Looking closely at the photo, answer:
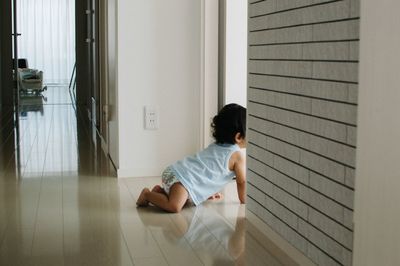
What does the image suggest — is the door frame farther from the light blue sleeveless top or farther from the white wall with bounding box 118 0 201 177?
the light blue sleeveless top

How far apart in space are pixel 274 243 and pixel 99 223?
40.8 inches

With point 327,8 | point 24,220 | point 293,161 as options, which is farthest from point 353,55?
point 24,220

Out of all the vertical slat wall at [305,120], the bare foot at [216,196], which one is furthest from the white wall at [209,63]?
the vertical slat wall at [305,120]

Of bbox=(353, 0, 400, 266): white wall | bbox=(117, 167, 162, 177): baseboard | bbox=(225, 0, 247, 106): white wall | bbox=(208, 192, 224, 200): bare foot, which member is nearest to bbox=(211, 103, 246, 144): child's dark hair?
bbox=(208, 192, 224, 200): bare foot

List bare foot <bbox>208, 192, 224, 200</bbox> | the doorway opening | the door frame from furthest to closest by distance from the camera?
the doorway opening → the door frame → bare foot <bbox>208, 192, 224, 200</bbox>

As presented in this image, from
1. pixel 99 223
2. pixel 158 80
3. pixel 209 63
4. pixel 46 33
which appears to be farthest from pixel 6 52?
pixel 99 223

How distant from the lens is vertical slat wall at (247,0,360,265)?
227 centimetres

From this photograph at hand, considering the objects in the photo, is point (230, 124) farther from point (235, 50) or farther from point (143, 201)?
point (235, 50)

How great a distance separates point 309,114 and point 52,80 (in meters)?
14.3

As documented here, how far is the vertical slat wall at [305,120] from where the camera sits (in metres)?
2.27

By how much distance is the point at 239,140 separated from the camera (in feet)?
13.1

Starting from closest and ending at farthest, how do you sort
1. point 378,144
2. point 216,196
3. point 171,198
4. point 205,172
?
point 378,144, point 171,198, point 205,172, point 216,196

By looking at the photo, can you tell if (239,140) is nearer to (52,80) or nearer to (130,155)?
(130,155)

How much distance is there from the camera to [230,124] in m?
3.96
